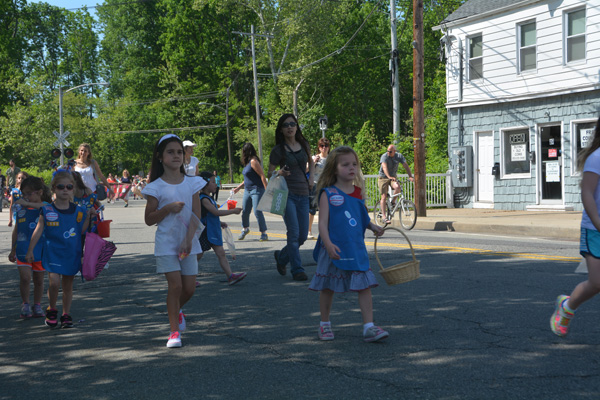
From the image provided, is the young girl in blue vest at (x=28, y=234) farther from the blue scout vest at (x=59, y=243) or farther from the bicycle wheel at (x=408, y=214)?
the bicycle wheel at (x=408, y=214)

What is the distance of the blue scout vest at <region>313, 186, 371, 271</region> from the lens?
5.13 meters

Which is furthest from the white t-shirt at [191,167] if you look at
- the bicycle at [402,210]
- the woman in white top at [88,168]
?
the bicycle at [402,210]

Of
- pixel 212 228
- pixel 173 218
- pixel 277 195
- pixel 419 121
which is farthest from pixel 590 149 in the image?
pixel 419 121

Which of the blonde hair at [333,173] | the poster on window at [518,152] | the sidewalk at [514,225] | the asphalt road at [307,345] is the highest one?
the poster on window at [518,152]

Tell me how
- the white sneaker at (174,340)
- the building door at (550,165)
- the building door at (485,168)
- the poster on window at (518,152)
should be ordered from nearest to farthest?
the white sneaker at (174,340), the building door at (550,165), the poster on window at (518,152), the building door at (485,168)

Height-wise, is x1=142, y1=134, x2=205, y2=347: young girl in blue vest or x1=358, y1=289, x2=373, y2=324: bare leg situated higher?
x1=142, y1=134, x2=205, y2=347: young girl in blue vest

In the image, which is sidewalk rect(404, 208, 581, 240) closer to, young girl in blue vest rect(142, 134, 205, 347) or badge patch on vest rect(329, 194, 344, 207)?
badge patch on vest rect(329, 194, 344, 207)

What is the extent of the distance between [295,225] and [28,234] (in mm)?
2882

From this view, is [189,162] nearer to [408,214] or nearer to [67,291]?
[67,291]

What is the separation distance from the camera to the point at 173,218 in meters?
5.15

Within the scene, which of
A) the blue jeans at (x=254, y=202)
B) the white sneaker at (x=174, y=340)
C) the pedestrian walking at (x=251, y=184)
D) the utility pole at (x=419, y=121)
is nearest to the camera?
the white sneaker at (x=174, y=340)

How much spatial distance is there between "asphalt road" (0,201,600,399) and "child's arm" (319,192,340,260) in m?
0.67

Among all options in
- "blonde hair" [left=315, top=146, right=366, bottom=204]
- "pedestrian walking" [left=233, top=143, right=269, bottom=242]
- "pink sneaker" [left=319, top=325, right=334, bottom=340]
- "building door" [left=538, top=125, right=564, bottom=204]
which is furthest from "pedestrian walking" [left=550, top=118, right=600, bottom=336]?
"building door" [left=538, top=125, right=564, bottom=204]

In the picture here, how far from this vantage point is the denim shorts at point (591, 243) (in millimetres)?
4554
